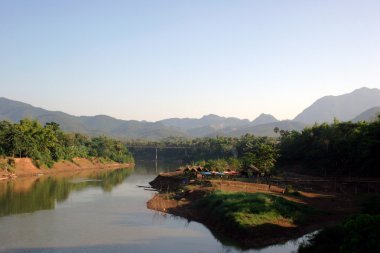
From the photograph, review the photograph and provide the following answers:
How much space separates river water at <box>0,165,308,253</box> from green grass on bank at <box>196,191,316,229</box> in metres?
2.23

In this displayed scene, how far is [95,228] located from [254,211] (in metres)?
13.2

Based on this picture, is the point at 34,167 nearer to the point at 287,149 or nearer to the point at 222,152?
the point at 287,149

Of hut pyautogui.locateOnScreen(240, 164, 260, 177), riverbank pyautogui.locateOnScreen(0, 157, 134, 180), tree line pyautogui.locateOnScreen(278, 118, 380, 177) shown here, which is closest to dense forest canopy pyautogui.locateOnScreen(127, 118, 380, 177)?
tree line pyautogui.locateOnScreen(278, 118, 380, 177)

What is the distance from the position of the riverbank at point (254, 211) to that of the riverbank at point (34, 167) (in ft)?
140

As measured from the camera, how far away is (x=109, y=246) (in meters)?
27.2

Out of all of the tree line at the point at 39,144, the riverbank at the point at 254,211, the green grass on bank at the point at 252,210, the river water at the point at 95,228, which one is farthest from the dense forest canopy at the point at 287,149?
the river water at the point at 95,228

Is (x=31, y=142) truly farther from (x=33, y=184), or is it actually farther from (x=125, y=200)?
(x=125, y=200)

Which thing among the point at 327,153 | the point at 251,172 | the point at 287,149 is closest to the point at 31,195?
the point at 251,172

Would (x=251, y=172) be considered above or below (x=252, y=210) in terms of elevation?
above

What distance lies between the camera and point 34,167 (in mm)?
88188

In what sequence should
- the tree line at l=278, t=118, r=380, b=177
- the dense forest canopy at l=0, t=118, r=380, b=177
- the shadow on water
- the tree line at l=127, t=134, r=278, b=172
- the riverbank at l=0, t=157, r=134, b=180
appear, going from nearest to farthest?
the shadow on water, the tree line at l=278, t=118, r=380, b=177, the dense forest canopy at l=0, t=118, r=380, b=177, the tree line at l=127, t=134, r=278, b=172, the riverbank at l=0, t=157, r=134, b=180

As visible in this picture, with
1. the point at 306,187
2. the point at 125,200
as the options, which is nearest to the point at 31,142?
the point at 125,200

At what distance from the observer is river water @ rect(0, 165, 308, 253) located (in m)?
27.2

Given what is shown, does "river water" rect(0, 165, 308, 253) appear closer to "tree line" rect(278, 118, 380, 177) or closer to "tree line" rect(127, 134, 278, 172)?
"tree line" rect(127, 134, 278, 172)
